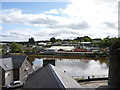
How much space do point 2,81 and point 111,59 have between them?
1101 cm

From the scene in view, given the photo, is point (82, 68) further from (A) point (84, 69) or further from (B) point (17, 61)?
(B) point (17, 61)

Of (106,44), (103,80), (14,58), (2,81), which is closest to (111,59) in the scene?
(103,80)

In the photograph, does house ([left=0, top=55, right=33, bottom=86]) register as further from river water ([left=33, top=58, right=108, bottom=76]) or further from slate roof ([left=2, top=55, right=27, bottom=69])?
river water ([left=33, top=58, right=108, bottom=76])

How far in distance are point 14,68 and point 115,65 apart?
37.3ft

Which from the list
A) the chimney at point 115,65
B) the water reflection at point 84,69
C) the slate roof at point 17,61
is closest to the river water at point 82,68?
the water reflection at point 84,69

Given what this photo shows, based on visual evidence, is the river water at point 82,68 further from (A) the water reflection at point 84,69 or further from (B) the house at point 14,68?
(B) the house at point 14,68

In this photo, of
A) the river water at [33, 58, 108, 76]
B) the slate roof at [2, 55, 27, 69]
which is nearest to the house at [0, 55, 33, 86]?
the slate roof at [2, 55, 27, 69]

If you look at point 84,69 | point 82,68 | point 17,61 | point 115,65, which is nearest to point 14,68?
point 17,61

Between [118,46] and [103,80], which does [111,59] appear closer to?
[118,46]

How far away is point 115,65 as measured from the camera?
17.3ft

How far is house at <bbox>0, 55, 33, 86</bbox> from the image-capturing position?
44.1 ft

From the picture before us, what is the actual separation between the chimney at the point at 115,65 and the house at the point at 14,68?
34.9ft

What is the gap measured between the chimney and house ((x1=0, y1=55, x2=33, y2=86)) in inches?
419

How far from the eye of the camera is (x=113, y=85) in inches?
215
